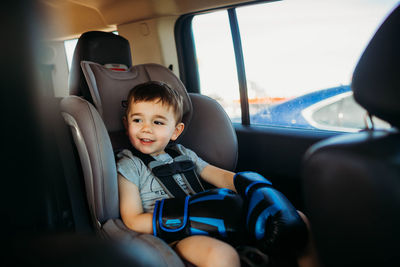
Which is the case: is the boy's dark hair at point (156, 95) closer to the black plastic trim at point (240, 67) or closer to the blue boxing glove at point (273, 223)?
the blue boxing glove at point (273, 223)

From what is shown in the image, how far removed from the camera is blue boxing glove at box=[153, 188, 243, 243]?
112cm

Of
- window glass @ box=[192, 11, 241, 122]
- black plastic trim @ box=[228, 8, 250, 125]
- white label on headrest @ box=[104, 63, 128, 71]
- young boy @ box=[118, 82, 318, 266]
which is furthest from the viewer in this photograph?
window glass @ box=[192, 11, 241, 122]

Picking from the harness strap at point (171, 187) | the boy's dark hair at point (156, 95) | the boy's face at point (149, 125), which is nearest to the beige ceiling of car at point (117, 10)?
the boy's dark hair at point (156, 95)

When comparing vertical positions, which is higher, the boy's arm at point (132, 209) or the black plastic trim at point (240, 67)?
the black plastic trim at point (240, 67)

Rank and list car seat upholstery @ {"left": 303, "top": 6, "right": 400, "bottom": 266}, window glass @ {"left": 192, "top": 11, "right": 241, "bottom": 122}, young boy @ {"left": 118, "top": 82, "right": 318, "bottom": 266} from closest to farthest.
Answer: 1. car seat upholstery @ {"left": 303, "top": 6, "right": 400, "bottom": 266}
2. young boy @ {"left": 118, "top": 82, "right": 318, "bottom": 266}
3. window glass @ {"left": 192, "top": 11, "right": 241, "bottom": 122}

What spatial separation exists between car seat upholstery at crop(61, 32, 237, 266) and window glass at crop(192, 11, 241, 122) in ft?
3.10

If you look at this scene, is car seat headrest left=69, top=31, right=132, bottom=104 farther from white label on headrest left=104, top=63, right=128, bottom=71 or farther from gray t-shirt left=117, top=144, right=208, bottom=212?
gray t-shirt left=117, top=144, right=208, bottom=212

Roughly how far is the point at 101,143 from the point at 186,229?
1.64 ft

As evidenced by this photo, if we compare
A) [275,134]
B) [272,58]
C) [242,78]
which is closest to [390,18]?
[275,134]

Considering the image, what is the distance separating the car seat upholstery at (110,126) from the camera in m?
1.24

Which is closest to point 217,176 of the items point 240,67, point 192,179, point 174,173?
point 192,179

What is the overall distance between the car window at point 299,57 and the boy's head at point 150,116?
117 centimetres

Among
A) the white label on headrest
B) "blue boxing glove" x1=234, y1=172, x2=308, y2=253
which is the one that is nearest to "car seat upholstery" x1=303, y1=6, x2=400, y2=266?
"blue boxing glove" x1=234, y1=172, x2=308, y2=253

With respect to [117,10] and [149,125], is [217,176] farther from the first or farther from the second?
[117,10]
